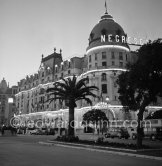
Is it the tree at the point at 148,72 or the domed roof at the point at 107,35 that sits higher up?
the domed roof at the point at 107,35

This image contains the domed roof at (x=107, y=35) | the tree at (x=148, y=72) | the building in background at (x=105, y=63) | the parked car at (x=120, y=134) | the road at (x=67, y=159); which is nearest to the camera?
the road at (x=67, y=159)

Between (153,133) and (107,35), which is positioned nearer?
(153,133)

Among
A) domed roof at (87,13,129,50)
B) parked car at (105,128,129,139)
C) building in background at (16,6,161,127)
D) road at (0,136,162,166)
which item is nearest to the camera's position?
road at (0,136,162,166)

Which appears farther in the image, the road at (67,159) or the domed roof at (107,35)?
the domed roof at (107,35)

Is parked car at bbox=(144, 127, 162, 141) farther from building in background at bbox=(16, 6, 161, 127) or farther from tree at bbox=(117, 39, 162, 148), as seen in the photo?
building in background at bbox=(16, 6, 161, 127)

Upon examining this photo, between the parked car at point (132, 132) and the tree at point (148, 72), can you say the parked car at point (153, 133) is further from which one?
the tree at point (148, 72)

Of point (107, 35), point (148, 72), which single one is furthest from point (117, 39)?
point (148, 72)

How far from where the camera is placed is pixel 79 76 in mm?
81375

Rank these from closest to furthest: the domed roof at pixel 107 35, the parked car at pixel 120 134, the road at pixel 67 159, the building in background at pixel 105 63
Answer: the road at pixel 67 159
the parked car at pixel 120 134
the building in background at pixel 105 63
the domed roof at pixel 107 35

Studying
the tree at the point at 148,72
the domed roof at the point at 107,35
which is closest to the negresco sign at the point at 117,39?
the domed roof at the point at 107,35

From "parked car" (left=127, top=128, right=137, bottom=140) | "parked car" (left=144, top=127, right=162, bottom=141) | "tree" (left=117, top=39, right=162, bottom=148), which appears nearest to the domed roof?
"parked car" (left=127, top=128, right=137, bottom=140)

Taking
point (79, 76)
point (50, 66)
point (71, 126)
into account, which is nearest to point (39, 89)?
point (50, 66)

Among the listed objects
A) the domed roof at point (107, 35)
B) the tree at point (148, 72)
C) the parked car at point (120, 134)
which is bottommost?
the parked car at point (120, 134)

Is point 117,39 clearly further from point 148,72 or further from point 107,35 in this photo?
point 148,72
